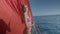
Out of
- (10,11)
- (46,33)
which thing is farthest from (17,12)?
(46,33)

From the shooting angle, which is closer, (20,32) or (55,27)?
(20,32)

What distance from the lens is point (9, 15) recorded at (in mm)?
803

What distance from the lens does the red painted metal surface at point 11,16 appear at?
31.0 inches

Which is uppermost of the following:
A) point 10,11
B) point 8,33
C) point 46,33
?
point 10,11

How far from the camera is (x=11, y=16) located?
81 centimetres

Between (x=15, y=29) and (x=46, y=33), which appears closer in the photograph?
(x=15, y=29)

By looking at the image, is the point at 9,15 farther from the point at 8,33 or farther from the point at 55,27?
the point at 55,27

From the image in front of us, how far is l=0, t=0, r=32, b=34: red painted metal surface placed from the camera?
79 cm

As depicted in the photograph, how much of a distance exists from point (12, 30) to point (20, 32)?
0.04m

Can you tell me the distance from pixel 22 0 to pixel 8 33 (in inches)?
7.2

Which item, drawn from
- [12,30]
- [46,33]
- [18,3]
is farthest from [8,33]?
[46,33]

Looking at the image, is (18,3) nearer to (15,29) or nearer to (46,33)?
(15,29)

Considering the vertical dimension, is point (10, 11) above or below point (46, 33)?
above

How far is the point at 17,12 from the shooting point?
32.1 inches
